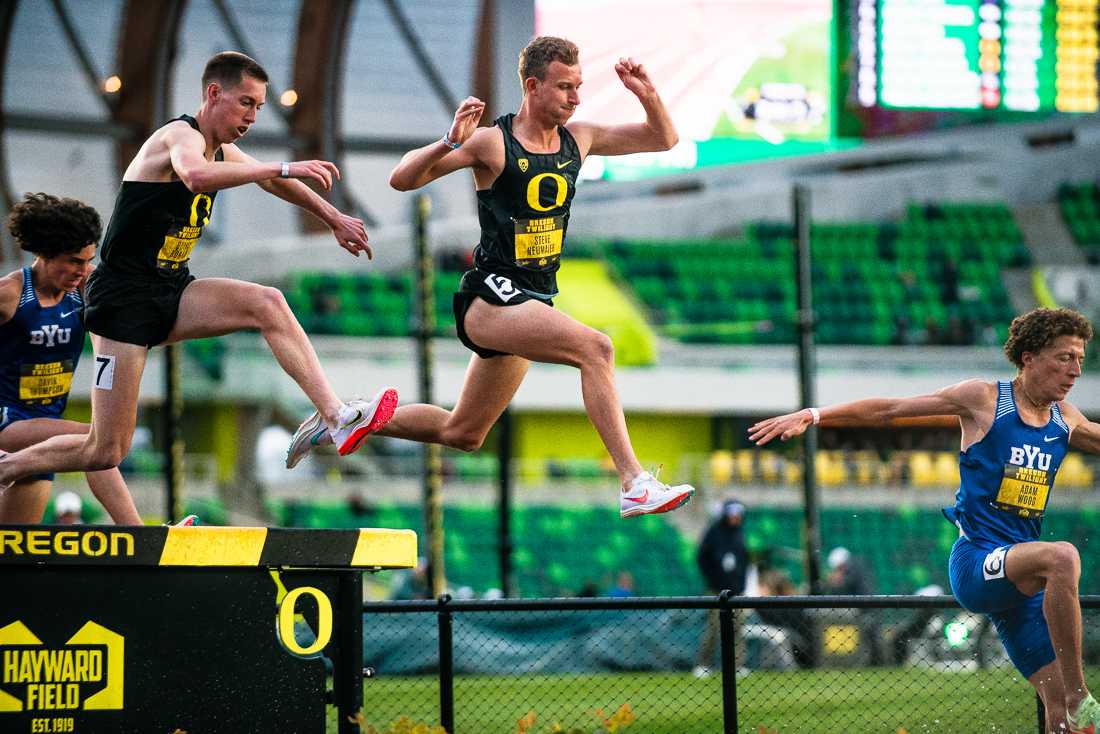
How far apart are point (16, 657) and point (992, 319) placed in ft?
72.2

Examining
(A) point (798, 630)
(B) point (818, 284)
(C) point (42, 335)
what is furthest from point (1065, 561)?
(B) point (818, 284)

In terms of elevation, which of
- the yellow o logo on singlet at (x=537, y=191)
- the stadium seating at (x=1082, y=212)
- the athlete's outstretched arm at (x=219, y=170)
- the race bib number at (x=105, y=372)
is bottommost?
the race bib number at (x=105, y=372)

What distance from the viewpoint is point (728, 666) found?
6.52 meters

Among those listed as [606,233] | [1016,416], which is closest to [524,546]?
[606,233]

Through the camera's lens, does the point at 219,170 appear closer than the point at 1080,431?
Yes

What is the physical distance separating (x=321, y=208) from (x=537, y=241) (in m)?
0.94

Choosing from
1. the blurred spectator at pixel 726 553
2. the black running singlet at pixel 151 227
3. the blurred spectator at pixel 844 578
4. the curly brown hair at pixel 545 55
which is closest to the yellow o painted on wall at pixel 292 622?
the black running singlet at pixel 151 227

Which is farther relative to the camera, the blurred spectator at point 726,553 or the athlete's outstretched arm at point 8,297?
the blurred spectator at point 726,553

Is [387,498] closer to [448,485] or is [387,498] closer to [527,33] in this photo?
[448,485]

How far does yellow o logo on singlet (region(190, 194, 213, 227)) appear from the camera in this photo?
6105mm

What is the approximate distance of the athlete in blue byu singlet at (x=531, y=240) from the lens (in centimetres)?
621

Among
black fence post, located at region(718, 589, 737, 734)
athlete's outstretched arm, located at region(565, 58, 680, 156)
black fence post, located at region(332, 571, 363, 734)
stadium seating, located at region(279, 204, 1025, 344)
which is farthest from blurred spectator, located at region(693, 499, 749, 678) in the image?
stadium seating, located at region(279, 204, 1025, 344)

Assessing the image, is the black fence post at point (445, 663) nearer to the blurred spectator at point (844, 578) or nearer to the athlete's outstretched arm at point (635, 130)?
the athlete's outstretched arm at point (635, 130)

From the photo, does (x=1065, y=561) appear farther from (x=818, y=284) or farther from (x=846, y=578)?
(x=818, y=284)
